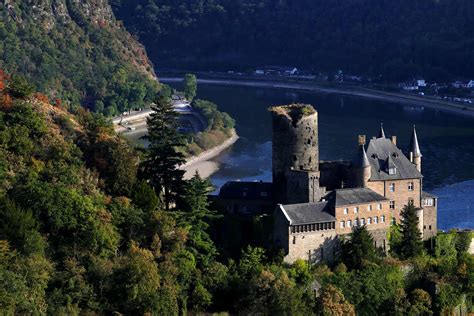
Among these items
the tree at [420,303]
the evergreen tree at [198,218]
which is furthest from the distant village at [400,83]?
the evergreen tree at [198,218]

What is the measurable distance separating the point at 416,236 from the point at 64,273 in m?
15.7

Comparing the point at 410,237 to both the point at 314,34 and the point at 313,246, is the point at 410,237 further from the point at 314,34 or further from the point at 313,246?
the point at 314,34

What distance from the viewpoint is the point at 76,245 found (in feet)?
134

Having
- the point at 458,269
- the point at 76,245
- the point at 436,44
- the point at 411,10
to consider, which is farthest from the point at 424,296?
the point at 411,10

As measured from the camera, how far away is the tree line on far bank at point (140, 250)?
130 feet

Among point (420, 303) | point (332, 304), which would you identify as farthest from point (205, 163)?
point (332, 304)

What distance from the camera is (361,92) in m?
133

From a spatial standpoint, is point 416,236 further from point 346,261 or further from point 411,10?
point 411,10

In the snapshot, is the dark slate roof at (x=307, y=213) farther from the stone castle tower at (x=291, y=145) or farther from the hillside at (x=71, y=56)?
the hillside at (x=71, y=56)

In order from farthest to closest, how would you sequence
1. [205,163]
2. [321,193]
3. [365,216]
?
1. [205,163]
2. [321,193]
3. [365,216]

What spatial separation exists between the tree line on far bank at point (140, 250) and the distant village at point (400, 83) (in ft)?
260

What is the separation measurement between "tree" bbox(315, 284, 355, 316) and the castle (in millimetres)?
1862

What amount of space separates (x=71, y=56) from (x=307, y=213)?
7034 cm

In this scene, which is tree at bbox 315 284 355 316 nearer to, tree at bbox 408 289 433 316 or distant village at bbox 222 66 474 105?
tree at bbox 408 289 433 316
